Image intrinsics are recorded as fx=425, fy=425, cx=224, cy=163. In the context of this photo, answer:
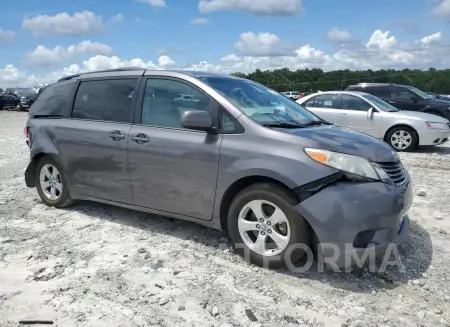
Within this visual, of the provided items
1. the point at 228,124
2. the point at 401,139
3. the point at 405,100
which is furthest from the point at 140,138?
the point at 405,100

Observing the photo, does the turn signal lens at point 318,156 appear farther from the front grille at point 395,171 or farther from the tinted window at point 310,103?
the tinted window at point 310,103

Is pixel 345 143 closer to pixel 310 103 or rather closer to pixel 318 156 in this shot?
pixel 318 156

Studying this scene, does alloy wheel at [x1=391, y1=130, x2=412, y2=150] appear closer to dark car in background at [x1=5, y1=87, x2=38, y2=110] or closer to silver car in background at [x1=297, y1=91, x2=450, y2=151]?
silver car in background at [x1=297, y1=91, x2=450, y2=151]

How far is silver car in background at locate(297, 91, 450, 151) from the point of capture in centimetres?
1062

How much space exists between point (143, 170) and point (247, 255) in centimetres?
141

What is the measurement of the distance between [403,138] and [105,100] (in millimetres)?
8386

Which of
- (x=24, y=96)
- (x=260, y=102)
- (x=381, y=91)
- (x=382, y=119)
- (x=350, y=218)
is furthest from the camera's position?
(x=24, y=96)

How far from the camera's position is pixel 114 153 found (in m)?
4.63

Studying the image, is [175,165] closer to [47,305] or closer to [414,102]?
[47,305]

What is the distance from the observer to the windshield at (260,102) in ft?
13.5

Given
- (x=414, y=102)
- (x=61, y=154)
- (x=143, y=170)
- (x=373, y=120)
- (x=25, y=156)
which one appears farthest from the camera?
(x=414, y=102)

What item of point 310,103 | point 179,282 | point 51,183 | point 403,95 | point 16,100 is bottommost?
point 179,282

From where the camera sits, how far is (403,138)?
1084 centimetres

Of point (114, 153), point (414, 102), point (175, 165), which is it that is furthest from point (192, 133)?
point (414, 102)
